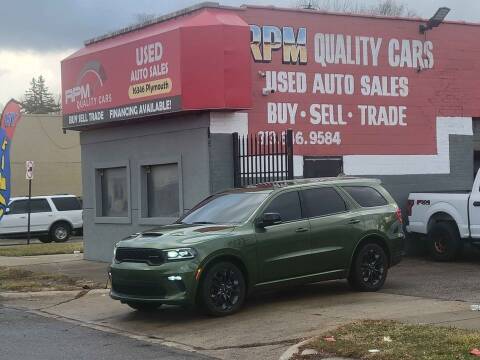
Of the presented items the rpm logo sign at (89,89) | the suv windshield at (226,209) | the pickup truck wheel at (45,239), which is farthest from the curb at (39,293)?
the pickup truck wheel at (45,239)

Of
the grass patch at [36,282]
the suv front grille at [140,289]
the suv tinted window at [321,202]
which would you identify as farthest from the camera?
the grass patch at [36,282]

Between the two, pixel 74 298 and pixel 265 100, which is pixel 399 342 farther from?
pixel 265 100

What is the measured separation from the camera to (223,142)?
14609 millimetres

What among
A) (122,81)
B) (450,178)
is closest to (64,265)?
(122,81)

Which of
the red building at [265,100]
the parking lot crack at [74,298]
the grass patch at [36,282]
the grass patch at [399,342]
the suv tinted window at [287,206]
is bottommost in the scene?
the parking lot crack at [74,298]

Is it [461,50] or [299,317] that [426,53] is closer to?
[461,50]

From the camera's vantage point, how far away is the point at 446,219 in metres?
15.3

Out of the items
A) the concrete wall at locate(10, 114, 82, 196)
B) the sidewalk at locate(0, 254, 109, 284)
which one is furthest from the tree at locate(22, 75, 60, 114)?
the sidewalk at locate(0, 254, 109, 284)

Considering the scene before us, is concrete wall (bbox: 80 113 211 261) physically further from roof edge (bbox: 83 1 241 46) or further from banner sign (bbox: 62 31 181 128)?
roof edge (bbox: 83 1 241 46)

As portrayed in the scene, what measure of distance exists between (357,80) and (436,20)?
8.52 ft

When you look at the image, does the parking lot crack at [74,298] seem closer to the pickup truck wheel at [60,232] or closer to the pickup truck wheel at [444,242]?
the pickup truck wheel at [444,242]

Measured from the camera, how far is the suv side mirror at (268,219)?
32.9 ft

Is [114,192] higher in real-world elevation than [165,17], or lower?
lower

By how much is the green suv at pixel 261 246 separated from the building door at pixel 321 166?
151 inches
